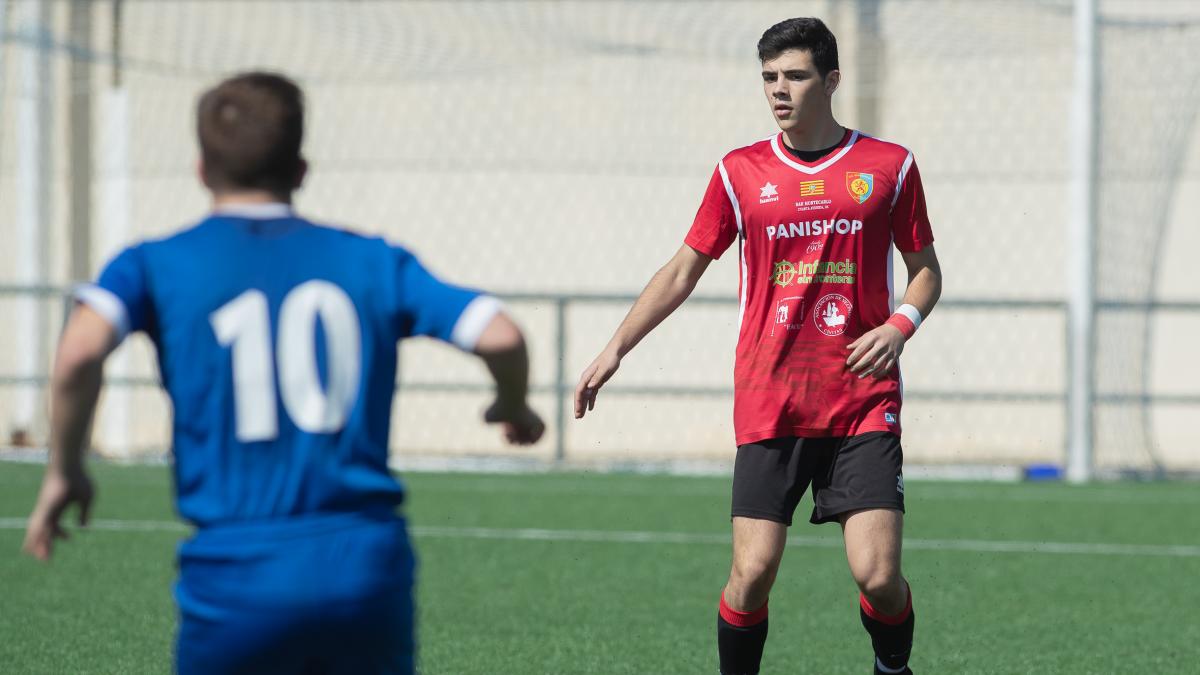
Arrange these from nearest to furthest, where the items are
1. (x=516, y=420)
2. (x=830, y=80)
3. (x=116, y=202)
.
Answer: (x=516, y=420), (x=830, y=80), (x=116, y=202)

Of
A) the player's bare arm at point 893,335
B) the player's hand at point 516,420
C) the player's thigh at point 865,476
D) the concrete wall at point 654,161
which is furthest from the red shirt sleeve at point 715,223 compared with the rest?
the concrete wall at point 654,161

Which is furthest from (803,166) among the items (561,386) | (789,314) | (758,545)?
(561,386)

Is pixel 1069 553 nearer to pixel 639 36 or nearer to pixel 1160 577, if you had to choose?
pixel 1160 577

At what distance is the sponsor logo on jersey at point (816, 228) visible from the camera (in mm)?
4367

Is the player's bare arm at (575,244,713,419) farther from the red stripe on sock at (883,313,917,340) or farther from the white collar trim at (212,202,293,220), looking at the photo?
the white collar trim at (212,202,293,220)

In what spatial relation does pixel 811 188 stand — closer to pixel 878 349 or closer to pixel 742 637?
pixel 878 349

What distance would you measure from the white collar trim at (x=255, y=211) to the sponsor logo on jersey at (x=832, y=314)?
2132 millimetres

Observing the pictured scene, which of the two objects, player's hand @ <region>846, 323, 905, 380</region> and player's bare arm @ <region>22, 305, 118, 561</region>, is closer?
player's bare arm @ <region>22, 305, 118, 561</region>

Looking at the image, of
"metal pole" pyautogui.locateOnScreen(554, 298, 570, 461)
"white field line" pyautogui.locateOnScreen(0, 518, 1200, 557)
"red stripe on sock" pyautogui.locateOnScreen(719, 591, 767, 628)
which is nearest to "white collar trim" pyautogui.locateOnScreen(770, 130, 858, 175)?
"red stripe on sock" pyautogui.locateOnScreen(719, 591, 767, 628)

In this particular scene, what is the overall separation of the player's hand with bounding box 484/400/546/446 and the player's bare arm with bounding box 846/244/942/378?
1.64 m

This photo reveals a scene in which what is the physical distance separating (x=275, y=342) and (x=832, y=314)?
2.23 metres

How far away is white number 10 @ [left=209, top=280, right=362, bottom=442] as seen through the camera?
2471 millimetres

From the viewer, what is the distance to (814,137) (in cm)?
450

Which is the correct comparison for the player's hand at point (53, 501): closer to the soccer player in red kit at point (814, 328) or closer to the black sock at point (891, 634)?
the soccer player in red kit at point (814, 328)
